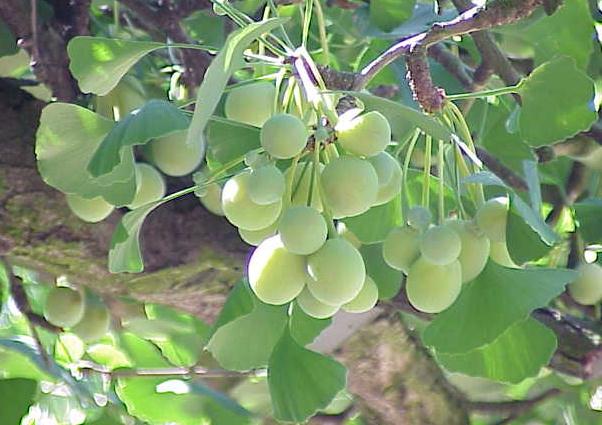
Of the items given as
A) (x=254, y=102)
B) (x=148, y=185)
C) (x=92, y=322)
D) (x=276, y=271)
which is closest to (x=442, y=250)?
(x=276, y=271)

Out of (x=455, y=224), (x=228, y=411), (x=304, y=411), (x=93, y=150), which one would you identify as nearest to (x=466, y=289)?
(x=455, y=224)

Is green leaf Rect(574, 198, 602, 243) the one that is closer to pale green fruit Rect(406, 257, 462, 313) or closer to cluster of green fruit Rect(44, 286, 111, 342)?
pale green fruit Rect(406, 257, 462, 313)

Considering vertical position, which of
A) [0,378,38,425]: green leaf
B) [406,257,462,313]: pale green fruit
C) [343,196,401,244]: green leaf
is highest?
[406,257,462,313]: pale green fruit

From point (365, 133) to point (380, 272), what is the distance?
22cm

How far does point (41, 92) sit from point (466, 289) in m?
0.60

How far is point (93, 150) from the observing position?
731 millimetres

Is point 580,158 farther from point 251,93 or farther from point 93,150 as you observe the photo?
point 93,150

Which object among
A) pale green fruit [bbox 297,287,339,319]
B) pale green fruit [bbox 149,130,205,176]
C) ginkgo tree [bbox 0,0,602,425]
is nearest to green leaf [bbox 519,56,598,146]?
ginkgo tree [bbox 0,0,602,425]

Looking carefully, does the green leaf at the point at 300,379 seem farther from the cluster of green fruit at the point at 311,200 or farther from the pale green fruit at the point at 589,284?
the pale green fruit at the point at 589,284

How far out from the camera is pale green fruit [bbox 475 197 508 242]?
2.13 feet

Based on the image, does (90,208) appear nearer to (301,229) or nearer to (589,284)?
(301,229)

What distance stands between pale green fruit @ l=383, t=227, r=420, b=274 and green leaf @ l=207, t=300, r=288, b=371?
150 millimetres

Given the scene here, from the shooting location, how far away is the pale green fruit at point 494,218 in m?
0.65

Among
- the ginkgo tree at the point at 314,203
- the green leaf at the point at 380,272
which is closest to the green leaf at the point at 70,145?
the ginkgo tree at the point at 314,203
